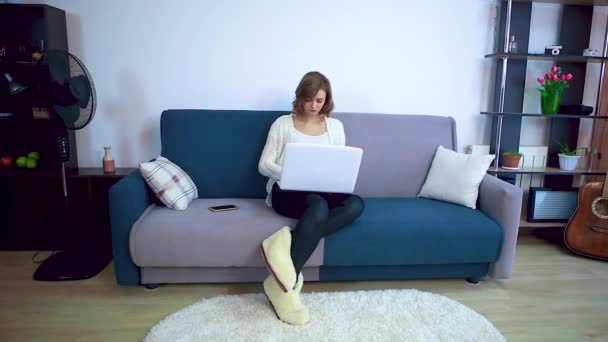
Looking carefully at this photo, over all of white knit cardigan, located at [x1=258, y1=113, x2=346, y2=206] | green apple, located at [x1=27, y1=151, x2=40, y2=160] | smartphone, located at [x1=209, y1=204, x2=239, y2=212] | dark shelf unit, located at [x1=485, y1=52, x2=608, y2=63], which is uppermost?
dark shelf unit, located at [x1=485, y1=52, x2=608, y2=63]

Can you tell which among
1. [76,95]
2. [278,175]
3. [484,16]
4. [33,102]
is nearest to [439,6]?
[484,16]

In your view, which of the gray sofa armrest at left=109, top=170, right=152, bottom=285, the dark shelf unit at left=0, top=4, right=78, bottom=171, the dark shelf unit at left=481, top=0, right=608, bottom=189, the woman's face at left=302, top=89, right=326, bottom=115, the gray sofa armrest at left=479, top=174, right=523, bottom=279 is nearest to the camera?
the gray sofa armrest at left=109, top=170, right=152, bottom=285

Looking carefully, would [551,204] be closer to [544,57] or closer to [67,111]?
[544,57]

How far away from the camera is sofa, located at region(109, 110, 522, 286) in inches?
77.5

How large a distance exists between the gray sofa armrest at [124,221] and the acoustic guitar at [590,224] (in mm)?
2685

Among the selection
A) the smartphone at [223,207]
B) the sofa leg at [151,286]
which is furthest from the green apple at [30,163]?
the smartphone at [223,207]

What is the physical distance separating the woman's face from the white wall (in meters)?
0.63

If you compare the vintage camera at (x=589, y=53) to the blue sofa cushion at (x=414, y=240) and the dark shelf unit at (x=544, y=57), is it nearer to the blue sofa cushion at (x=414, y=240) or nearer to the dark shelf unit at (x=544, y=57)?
the dark shelf unit at (x=544, y=57)

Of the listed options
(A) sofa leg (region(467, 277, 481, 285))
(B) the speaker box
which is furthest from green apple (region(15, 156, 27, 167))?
(B) the speaker box

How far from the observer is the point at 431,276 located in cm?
221

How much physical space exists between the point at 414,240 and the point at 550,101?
157cm

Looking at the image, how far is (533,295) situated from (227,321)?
160cm

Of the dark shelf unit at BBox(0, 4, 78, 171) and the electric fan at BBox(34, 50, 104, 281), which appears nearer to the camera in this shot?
the electric fan at BBox(34, 50, 104, 281)

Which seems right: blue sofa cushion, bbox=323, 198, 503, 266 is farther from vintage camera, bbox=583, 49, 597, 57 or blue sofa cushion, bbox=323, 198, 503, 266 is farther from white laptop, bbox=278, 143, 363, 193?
vintage camera, bbox=583, 49, 597, 57
